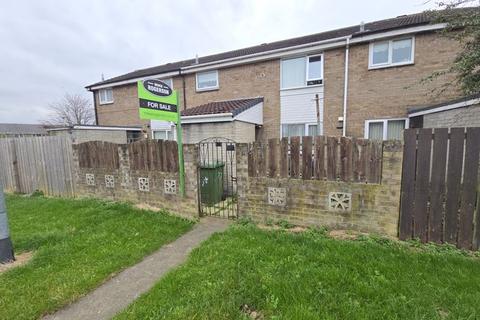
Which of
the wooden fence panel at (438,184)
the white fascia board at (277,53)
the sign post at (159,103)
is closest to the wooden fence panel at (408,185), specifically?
the wooden fence panel at (438,184)

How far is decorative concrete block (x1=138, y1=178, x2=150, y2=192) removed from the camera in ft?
21.1

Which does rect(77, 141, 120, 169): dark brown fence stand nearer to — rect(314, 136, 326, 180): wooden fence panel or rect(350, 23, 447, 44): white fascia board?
rect(314, 136, 326, 180): wooden fence panel

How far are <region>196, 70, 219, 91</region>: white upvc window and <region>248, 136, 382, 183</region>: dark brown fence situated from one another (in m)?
8.70

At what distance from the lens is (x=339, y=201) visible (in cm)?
452

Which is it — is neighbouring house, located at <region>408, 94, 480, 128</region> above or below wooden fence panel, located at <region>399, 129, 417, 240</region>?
above

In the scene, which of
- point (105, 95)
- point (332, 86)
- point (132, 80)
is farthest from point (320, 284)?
point (105, 95)

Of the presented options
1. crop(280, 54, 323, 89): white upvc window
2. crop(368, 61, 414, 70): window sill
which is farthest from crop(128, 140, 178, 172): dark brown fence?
crop(368, 61, 414, 70): window sill

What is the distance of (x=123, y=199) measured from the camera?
6.94 meters

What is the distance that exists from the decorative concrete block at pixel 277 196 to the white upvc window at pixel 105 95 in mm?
15446

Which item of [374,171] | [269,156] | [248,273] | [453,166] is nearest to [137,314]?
Result: [248,273]

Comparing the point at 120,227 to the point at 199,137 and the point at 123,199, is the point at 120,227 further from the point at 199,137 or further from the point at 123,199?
the point at 199,137

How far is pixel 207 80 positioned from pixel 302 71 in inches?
202

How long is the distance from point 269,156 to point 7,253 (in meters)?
4.83

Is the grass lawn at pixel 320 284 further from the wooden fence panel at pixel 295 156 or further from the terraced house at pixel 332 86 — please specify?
the terraced house at pixel 332 86
